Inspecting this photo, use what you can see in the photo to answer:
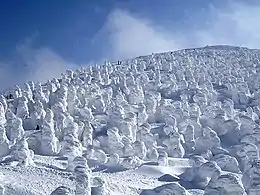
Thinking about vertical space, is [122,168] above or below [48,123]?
below

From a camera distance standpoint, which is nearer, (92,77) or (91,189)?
(91,189)

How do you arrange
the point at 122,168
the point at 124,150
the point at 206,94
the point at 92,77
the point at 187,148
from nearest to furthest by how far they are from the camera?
the point at 122,168 < the point at 124,150 < the point at 187,148 < the point at 206,94 < the point at 92,77

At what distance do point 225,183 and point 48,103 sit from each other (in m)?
A: 21.1

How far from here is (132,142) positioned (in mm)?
28297

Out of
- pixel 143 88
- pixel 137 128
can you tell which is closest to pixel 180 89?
pixel 143 88

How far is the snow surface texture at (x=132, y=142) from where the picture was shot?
20.1 meters

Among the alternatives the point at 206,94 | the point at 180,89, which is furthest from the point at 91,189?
the point at 180,89

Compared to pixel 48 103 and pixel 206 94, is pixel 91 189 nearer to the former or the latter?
pixel 48 103

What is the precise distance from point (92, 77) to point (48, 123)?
90.2ft

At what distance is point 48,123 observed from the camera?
2747cm

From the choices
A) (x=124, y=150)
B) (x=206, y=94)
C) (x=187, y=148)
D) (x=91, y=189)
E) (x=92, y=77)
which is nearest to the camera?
(x=91, y=189)

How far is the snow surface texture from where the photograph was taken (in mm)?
20062

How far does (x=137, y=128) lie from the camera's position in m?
31.3

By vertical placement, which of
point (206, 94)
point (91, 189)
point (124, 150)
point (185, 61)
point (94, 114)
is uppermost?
point (185, 61)
